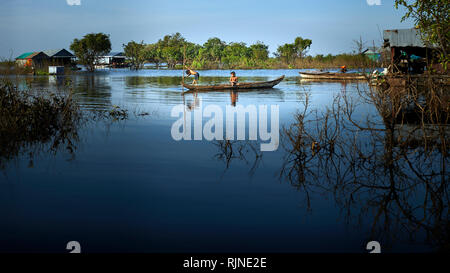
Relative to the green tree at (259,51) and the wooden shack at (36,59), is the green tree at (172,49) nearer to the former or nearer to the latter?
the green tree at (259,51)

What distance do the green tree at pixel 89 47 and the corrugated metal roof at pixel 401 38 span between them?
6639 centimetres

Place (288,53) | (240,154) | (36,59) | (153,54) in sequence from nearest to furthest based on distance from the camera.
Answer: (240,154), (36,59), (288,53), (153,54)

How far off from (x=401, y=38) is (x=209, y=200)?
18511 millimetres

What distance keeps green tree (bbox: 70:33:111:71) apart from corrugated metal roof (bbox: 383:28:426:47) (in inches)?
2614

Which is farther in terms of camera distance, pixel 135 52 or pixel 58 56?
pixel 135 52

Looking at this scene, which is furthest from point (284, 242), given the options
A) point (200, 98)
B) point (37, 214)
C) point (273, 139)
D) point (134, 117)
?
point (200, 98)

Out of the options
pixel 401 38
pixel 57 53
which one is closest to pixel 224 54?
pixel 57 53

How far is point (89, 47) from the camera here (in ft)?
260

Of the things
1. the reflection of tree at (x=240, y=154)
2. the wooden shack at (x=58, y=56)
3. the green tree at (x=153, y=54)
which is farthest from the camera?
the green tree at (x=153, y=54)

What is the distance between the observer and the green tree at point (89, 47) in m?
78.9

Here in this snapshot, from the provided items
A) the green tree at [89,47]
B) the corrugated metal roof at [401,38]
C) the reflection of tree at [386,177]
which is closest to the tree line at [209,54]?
the green tree at [89,47]

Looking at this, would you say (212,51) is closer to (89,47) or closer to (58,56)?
(89,47)
